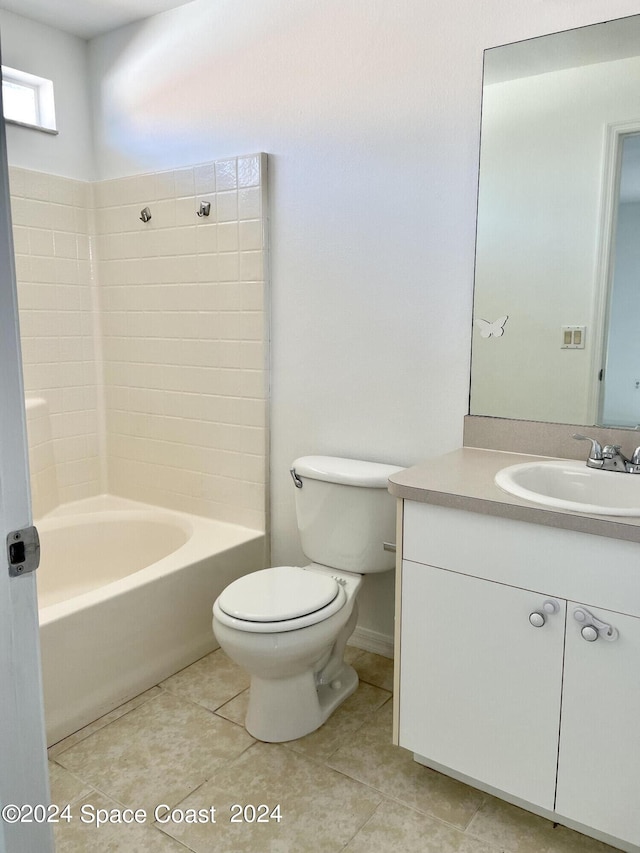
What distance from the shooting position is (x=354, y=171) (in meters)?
2.33

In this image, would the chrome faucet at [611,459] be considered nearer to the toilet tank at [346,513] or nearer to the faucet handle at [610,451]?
the faucet handle at [610,451]

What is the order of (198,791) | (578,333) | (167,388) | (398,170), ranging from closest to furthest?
(198,791)
(578,333)
(398,170)
(167,388)

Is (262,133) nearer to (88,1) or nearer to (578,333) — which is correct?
(88,1)

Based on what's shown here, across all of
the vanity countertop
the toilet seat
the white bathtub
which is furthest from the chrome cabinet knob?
the white bathtub

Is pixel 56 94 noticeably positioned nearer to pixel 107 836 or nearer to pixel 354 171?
pixel 354 171

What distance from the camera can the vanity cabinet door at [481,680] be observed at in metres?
1.56

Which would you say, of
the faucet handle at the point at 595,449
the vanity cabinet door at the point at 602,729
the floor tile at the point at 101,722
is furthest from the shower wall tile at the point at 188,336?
the vanity cabinet door at the point at 602,729

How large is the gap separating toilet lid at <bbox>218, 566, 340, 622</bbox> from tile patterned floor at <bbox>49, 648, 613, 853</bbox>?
0.44 meters

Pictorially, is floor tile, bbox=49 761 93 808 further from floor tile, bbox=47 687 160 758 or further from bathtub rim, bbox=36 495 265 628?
bathtub rim, bbox=36 495 265 628

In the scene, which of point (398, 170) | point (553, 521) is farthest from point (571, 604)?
point (398, 170)

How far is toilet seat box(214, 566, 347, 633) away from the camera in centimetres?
189

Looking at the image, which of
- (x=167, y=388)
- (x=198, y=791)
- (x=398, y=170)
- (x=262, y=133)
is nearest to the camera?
(x=198, y=791)

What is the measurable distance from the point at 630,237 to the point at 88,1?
2.25m

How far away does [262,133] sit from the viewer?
2.53 metres
